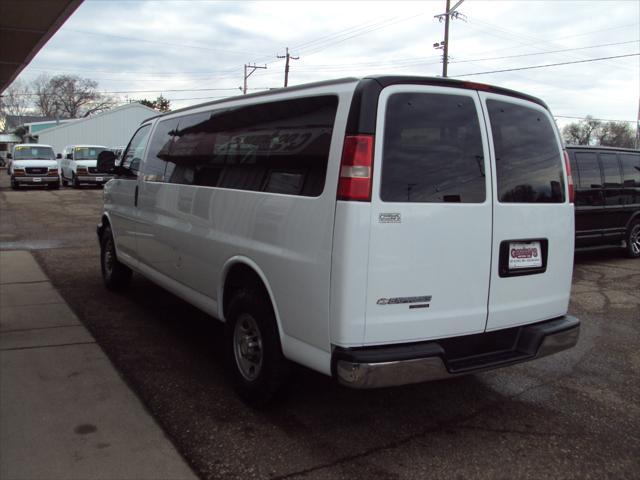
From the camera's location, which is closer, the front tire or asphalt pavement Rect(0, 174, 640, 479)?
asphalt pavement Rect(0, 174, 640, 479)

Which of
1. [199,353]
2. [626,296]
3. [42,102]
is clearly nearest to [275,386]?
[199,353]

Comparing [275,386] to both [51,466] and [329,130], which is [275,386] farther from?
[329,130]

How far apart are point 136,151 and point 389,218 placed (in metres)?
4.10

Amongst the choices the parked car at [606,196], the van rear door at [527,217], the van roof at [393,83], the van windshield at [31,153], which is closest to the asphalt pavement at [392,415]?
the van rear door at [527,217]

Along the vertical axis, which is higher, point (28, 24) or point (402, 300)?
point (28, 24)

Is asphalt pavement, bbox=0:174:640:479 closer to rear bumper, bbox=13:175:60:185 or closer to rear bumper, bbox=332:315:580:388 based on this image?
rear bumper, bbox=332:315:580:388

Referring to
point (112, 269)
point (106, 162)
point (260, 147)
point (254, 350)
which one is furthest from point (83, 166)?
point (254, 350)

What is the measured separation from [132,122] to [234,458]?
51.2 meters

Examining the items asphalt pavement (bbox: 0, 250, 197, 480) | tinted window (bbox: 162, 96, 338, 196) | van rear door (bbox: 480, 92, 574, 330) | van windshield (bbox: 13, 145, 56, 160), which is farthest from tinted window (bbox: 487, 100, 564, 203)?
van windshield (bbox: 13, 145, 56, 160)

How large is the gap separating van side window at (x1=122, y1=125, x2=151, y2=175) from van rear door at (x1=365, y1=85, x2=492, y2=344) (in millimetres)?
3691

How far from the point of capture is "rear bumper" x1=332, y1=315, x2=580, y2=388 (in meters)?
2.92

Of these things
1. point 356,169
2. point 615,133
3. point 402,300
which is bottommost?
point 402,300

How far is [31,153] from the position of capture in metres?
25.7

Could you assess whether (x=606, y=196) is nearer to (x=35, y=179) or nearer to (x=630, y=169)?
(x=630, y=169)
